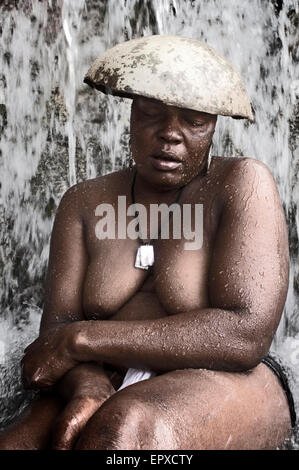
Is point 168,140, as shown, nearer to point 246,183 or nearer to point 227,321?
point 246,183

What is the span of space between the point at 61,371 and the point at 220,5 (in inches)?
144

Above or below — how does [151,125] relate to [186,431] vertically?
above

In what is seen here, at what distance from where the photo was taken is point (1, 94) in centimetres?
576

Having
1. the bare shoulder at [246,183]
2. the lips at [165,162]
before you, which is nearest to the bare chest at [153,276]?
the bare shoulder at [246,183]

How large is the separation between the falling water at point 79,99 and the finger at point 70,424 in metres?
2.90

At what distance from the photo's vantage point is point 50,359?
289 centimetres

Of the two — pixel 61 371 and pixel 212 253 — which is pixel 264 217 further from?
pixel 61 371

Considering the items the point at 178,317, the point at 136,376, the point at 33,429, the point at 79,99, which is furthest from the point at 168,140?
the point at 79,99

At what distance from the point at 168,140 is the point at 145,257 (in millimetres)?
453

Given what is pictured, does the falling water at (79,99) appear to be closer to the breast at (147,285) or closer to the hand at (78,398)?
the breast at (147,285)
